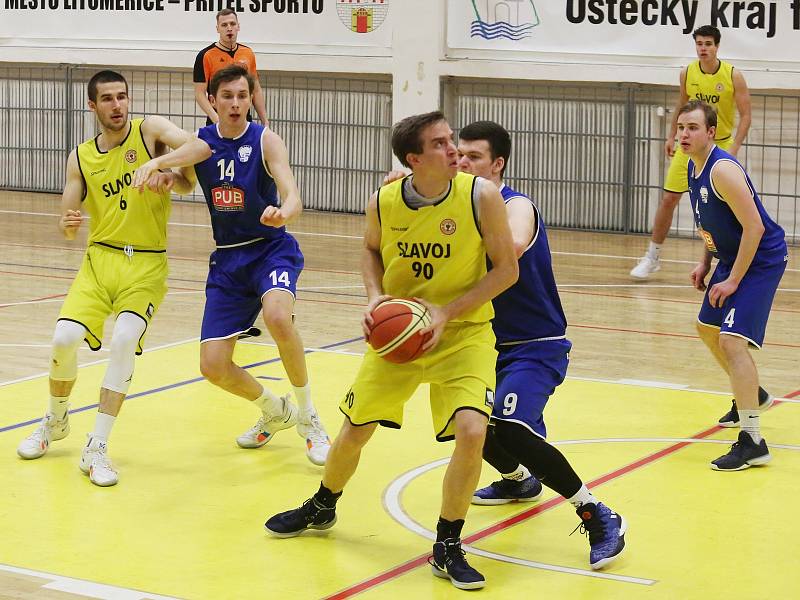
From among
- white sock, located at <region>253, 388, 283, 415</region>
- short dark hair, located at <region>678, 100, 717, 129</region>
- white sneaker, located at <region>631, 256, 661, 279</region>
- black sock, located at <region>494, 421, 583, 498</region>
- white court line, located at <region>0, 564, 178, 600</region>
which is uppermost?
short dark hair, located at <region>678, 100, 717, 129</region>

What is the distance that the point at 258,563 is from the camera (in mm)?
5055

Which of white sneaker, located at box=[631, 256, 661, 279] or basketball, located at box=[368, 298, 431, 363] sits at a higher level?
basketball, located at box=[368, 298, 431, 363]

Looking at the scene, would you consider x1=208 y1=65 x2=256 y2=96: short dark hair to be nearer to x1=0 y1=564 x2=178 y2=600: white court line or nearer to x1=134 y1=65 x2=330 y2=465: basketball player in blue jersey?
x1=134 y1=65 x2=330 y2=465: basketball player in blue jersey

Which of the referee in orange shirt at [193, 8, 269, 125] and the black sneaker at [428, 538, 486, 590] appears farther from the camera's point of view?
the referee in orange shirt at [193, 8, 269, 125]

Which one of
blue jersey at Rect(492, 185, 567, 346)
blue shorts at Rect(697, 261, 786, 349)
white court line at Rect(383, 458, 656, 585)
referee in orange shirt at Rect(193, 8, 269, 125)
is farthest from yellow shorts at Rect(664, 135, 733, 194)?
blue jersey at Rect(492, 185, 567, 346)

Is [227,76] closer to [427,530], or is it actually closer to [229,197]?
[229,197]

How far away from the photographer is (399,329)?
A: 4758 millimetres

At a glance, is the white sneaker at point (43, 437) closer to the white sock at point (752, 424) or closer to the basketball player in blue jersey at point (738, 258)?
the basketball player in blue jersey at point (738, 258)

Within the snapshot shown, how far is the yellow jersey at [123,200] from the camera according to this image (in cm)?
659

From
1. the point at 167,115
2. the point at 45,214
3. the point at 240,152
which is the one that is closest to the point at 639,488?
the point at 240,152

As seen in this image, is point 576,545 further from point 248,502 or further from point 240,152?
point 240,152

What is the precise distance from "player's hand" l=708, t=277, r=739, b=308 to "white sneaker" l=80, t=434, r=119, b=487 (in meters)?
2.89

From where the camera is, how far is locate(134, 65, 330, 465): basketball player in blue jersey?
6320 millimetres

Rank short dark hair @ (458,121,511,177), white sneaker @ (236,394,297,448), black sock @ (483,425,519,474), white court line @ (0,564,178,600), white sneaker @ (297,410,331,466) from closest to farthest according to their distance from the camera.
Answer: white court line @ (0,564,178,600) < short dark hair @ (458,121,511,177) < black sock @ (483,425,519,474) < white sneaker @ (297,410,331,466) < white sneaker @ (236,394,297,448)
